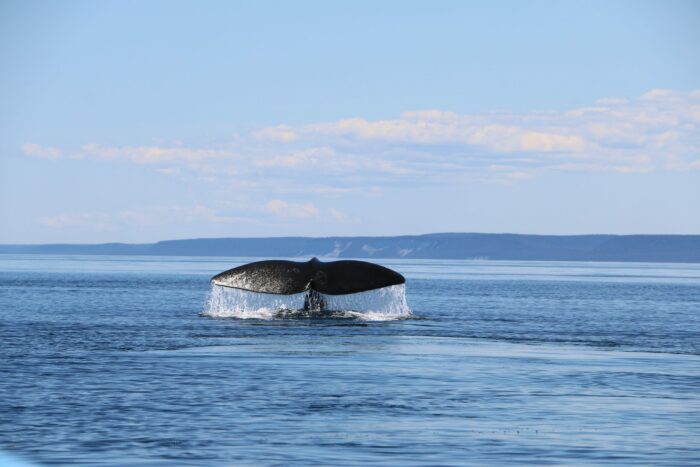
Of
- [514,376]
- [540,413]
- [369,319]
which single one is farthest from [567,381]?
[369,319]

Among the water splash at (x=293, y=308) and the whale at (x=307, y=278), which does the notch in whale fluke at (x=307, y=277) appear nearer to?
the whale at (x=307, y=278)

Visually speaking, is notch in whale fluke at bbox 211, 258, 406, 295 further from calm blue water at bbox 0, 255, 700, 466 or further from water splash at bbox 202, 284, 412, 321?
water splash at bbox 202, 284, 412, 321

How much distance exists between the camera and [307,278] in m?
28.7

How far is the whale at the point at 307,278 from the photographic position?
28.1 meters

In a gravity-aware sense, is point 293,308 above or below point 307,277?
below

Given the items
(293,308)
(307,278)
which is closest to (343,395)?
(307,278)

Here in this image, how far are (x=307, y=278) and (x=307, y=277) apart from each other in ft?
0.17

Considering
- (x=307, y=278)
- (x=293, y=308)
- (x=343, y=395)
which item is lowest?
(x=343, y=395)

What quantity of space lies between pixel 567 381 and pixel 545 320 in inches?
749

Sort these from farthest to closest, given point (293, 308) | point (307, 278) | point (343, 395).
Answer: point (293, 308), point (307, 278), point (343, 395)

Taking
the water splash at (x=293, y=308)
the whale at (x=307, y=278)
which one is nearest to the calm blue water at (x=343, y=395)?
the whale at (x=307, y=278)

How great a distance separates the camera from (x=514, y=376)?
19234mm

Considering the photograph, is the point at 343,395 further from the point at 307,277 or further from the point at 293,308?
the point at 293,308

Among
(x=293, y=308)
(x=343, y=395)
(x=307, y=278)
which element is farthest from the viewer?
(x=293, y=308)
